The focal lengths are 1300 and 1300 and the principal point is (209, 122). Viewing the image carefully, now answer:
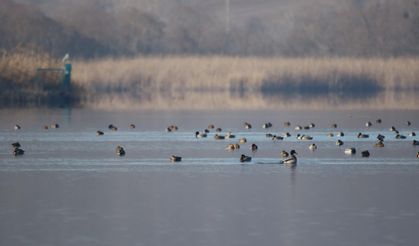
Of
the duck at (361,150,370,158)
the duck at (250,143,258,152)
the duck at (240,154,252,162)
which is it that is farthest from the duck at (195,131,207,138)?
the duck at (240,154,252,162)

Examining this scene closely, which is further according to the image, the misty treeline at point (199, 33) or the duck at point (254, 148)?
the misty treeline at point (199, 33)

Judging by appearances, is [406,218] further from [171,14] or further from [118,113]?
[171,14]

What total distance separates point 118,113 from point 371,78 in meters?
15.4

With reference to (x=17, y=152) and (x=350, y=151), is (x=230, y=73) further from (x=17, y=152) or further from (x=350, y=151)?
(x=17, y=152)

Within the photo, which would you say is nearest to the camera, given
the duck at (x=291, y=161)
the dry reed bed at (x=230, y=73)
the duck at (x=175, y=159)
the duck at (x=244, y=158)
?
the duck at (x=291, y=161)

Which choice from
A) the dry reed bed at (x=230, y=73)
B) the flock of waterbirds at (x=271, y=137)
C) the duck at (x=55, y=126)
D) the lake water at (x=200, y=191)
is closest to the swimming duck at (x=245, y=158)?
the flock of waterbirds at (x=271, y=137)

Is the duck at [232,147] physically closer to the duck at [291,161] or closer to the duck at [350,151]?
the duck at [350,151]

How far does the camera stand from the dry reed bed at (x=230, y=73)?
162 ft

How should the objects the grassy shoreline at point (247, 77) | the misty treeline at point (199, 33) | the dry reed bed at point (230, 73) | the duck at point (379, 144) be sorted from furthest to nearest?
1. the misty treeline at point (199, 33)
2. the dry reed bed at point (230, 73)
3. the grassy shoreline at point (247, 77)
4. the duck at point (379, 144)

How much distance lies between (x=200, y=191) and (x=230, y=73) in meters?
32.2

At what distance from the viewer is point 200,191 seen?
57.9 feet

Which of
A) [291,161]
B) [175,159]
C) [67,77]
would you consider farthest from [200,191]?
[67,77]

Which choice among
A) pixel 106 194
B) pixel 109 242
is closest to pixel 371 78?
pixel 106 194

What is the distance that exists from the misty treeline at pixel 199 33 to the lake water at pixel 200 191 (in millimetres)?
33006
